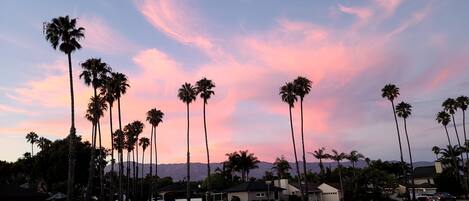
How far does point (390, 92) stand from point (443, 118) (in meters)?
28.2

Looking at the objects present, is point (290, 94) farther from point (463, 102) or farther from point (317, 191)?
point (463, 102)

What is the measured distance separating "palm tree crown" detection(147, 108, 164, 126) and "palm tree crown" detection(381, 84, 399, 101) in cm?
5006

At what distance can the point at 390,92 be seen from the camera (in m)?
96.4

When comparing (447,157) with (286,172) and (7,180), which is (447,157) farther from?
(7,180)

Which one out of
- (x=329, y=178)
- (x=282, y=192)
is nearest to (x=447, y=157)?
(x=329, y=178)

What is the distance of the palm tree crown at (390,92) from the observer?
3780 inches

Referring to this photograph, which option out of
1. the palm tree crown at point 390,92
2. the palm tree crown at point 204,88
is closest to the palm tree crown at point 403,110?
the palm tree crown at point 390,92

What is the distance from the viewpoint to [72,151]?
46438mm

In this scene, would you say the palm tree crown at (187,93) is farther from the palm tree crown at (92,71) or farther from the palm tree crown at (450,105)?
the palm tree crown at (450,105)

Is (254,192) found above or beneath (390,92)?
beneath

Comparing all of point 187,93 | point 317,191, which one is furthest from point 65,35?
point 317,191

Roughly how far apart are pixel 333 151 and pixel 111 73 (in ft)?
212

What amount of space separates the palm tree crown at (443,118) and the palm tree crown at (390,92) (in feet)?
87.4

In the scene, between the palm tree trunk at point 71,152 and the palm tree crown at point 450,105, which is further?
the palm tree crown at point 450,105
